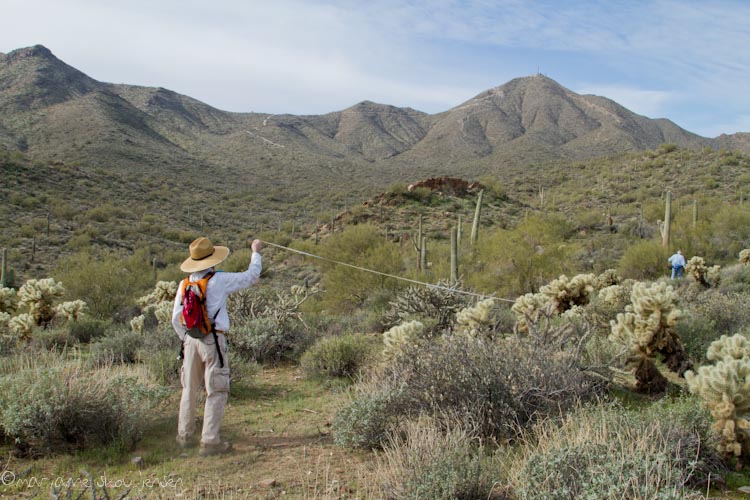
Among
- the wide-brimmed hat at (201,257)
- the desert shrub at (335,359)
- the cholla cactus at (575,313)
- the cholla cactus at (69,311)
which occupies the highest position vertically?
the wide-brimmed hat at (201,257)

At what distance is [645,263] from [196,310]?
760 inches

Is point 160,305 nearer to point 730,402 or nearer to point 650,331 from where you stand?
point 650,331

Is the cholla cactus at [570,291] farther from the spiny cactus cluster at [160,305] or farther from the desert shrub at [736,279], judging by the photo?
the spiny cactus cluster at [160,305]

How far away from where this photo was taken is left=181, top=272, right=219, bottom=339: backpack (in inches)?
188

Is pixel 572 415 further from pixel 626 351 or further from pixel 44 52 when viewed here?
pixel 44 52

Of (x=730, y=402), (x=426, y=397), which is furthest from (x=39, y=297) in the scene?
(x=730, y=402)

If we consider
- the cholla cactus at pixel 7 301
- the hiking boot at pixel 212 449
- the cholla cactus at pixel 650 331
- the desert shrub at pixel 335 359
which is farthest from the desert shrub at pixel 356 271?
the hiking boot at pixel 212 449

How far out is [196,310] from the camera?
4.78 m

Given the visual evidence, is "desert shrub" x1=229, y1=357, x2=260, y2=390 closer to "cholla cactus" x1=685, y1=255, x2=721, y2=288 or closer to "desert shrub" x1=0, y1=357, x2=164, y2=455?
"desert shrub" x1=0, y1=357, x2=164, y2=455

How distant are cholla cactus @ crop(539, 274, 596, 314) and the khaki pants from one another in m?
6.07

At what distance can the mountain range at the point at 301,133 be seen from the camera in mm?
51188

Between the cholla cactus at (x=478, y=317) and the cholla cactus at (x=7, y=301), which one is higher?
the cholla cactus at (x=478, y=317)

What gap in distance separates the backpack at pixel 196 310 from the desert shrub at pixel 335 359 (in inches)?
117

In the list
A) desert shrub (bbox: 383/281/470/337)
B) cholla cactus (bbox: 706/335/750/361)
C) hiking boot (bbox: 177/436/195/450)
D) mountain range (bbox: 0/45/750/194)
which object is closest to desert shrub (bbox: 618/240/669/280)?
desert shrub (bbox: 383/281/470/337)
